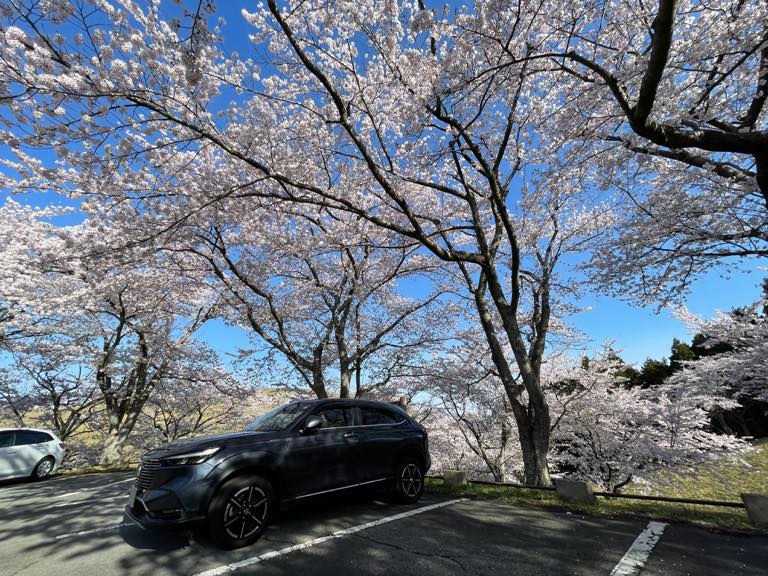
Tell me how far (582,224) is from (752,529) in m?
10.3

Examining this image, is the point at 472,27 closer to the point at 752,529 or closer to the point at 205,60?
the point at 205,60

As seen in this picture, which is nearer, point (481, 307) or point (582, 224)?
point (481, 307)

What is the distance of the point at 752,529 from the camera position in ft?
14.0

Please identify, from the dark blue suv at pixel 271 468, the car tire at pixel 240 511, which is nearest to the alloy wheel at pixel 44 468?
the dark blue suv at pixel 271 468

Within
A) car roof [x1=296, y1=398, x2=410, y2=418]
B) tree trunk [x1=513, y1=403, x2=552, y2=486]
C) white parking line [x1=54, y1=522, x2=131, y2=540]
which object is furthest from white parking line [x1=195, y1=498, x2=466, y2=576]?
tree trunk [x1=513, y1=403, x2=552, y2=486]

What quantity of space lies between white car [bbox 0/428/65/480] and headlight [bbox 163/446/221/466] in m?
10.7

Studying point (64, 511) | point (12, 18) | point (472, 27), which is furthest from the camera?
point (472, 27)

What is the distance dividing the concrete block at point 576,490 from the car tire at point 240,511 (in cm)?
466

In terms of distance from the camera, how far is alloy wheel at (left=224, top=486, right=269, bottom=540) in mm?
3809

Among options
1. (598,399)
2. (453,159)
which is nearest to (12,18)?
(453,159)

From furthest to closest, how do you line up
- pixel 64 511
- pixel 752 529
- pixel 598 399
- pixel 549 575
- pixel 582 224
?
pixel 598 399 → pixel 582 224 → pixel 64 511 → pixel 752 529 → pixel 549 575

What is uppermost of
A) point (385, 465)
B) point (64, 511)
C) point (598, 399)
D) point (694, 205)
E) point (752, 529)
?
point (694, 205)

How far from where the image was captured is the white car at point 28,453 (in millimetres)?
10109

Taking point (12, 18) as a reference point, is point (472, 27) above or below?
above
